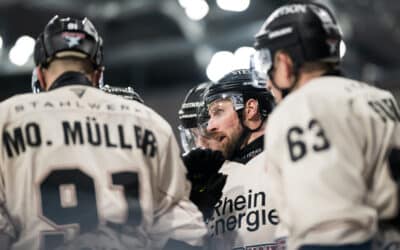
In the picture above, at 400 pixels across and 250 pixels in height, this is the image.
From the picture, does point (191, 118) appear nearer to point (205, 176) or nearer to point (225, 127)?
point (225, 127)

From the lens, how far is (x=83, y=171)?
3178 mm

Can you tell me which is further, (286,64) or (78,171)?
(78,171)

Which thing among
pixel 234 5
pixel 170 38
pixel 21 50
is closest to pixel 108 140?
pixel 234 5

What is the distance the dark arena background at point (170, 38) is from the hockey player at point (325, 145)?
284 inches

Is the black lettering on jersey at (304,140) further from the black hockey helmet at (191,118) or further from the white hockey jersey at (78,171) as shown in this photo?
the black hockey helmet at (191,118)

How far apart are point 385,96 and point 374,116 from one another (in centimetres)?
19

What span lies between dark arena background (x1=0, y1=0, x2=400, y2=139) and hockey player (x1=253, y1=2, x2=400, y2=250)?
7203 mm

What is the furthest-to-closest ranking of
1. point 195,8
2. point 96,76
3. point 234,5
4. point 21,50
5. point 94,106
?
point 21,50 → point 195,8 → point 234,5 → point 96,76 → point 94,106

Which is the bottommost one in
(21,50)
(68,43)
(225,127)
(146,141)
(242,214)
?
(242,214)

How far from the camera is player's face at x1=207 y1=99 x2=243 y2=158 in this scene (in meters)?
4.33

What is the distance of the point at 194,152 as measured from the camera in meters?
3.94

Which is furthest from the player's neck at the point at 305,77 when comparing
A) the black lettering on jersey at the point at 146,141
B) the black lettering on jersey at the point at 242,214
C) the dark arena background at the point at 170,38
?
the dark arena background at the point at 170,38

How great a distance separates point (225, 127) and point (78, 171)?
49.7 inches

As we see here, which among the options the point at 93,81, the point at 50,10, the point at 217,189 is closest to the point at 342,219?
the point at 93,81
